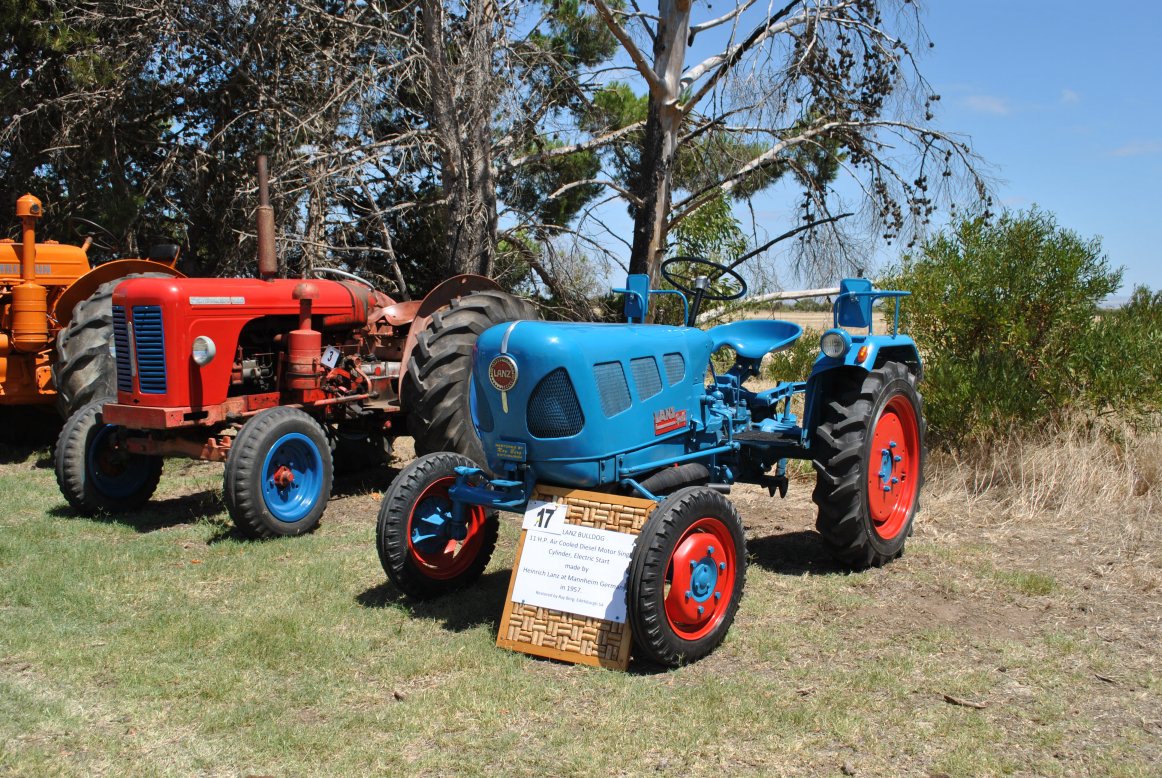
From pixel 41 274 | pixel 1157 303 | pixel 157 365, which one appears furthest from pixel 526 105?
pixel 1157 303

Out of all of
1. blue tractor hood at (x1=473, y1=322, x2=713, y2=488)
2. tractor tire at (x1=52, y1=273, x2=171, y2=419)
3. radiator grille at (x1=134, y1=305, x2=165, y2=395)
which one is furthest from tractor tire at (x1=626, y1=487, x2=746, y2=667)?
Result: tractor tire at (x1=52, y1=273, x2=171, y2=419)

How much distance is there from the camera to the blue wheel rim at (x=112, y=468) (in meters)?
6.59

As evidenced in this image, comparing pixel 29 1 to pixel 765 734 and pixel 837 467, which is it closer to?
pixel 837 467

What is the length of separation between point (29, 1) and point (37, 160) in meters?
2.02

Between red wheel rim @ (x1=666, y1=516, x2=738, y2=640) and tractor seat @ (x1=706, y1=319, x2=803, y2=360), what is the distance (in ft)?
4.32

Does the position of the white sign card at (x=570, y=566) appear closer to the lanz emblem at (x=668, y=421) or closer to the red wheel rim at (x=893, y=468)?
the lanz emblem at (x=668, y=421)

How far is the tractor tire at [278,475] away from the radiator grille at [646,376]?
2.65 meters

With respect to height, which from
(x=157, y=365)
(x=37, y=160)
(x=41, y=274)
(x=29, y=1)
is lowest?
(x=157, y=365)

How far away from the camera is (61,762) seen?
319cm

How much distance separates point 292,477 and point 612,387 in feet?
9.32

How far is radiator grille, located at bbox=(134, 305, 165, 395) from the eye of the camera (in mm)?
6234

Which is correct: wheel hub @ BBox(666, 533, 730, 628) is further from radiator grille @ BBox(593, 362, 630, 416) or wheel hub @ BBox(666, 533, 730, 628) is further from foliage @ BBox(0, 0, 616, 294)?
foliage @ BBox(0, 0, 616, 294)

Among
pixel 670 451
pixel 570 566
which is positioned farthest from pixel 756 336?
pixel 570 566

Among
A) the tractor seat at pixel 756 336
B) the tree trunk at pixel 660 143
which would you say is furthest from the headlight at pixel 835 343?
the tree trunk at pixel 660 143
